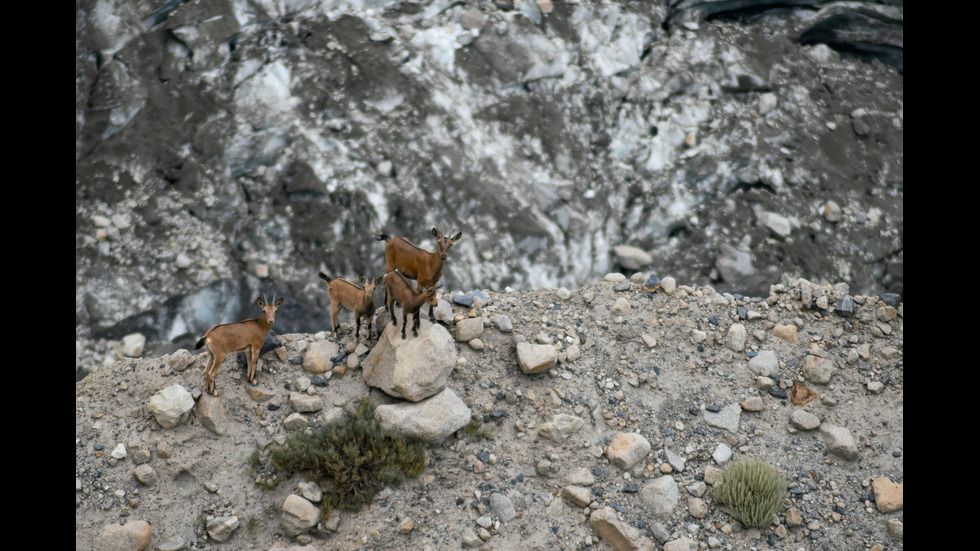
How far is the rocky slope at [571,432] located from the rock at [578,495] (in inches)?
0.7

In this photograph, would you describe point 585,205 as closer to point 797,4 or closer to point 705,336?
point 705,336

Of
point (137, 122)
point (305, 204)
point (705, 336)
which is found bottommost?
point (705, 336)

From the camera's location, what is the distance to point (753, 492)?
715 cm

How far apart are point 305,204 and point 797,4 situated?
1074cm

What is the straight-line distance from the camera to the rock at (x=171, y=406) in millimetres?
7184

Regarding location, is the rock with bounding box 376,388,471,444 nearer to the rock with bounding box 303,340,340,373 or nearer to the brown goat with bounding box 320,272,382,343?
the rock with bounding box 303,340,340,373

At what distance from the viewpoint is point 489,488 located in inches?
288

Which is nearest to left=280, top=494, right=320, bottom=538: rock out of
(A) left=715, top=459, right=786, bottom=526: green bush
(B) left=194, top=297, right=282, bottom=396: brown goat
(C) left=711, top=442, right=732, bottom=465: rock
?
(B) left=194, top=297, right=282, bottom=396: brown goat

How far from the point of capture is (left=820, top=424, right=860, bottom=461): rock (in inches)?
302

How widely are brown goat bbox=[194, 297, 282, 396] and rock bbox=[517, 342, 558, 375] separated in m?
3.10

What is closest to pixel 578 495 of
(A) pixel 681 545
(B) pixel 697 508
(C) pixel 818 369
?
Answer: (A) pixel 681 545

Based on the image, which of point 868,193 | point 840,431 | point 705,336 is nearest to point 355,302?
point 705,336

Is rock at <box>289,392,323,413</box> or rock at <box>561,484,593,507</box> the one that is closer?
rock at <box>561,484,593,507</box>

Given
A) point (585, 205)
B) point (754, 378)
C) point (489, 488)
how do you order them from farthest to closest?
point (585, 205) → point (754, 378) → point (489, 488)
